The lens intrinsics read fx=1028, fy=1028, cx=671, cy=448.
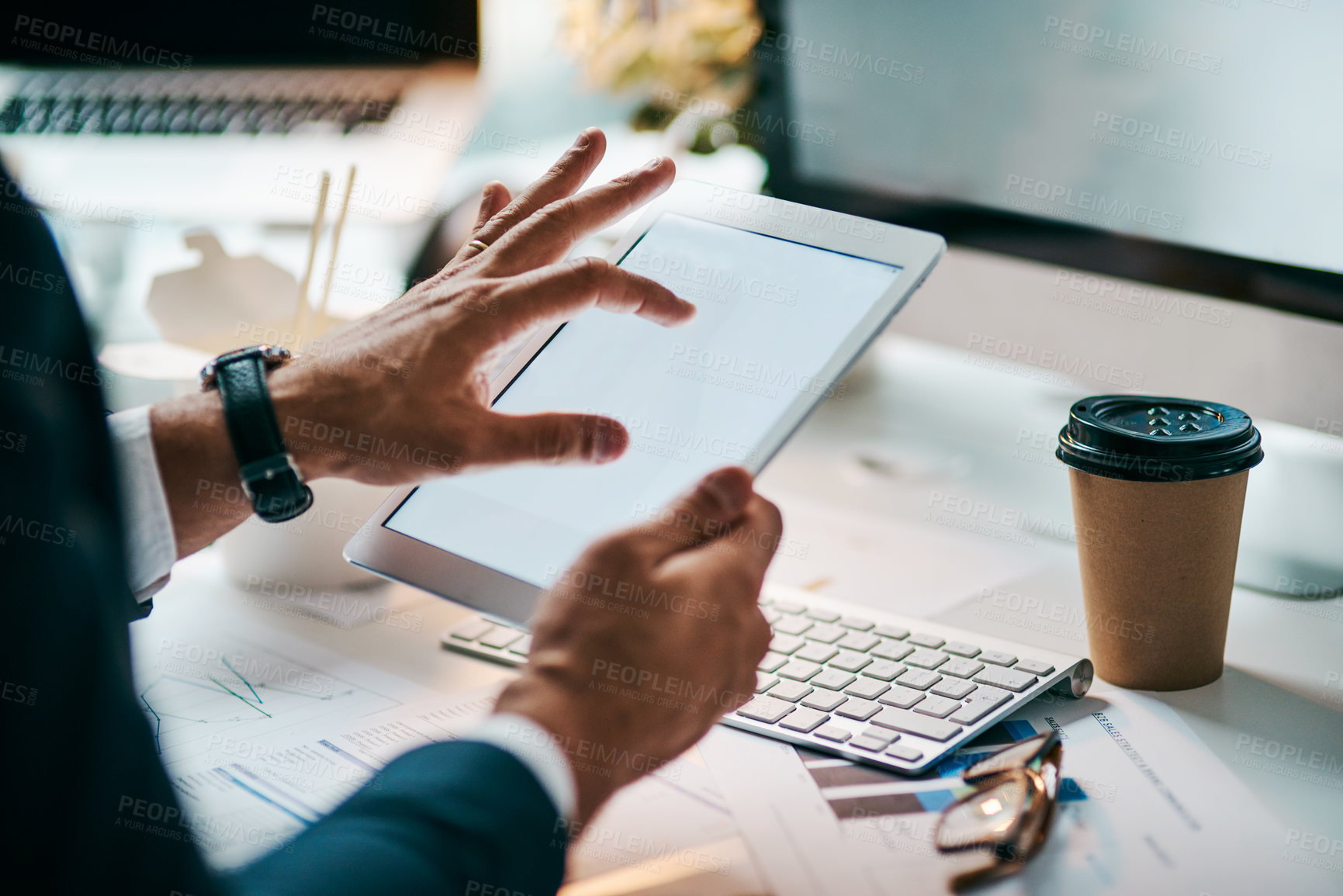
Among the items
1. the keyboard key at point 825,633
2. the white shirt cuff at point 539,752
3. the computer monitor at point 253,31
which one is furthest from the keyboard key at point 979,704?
the computer monitor at point 253,31

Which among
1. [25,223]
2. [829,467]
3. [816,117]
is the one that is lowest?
[829,467]

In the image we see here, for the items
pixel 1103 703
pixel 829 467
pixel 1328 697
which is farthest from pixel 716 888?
pixel 829 467

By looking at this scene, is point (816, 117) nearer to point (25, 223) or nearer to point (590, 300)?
point (590, 300)

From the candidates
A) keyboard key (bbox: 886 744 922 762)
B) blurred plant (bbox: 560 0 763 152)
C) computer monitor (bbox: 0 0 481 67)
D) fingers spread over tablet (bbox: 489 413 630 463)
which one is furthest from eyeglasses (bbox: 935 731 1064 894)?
computer monitor (bbox: 0 0 481 67)

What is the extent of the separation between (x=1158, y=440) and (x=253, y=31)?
4.47 ft

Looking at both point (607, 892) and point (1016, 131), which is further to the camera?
point (1016, 131)

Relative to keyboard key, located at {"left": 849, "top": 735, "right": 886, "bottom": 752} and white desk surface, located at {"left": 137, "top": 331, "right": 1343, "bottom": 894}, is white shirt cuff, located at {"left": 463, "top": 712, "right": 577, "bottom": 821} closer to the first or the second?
white desk surface, located at {"left": 137, "top": 331, "right": 1343, "bottom": 894}

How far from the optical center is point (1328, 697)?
2.02ft

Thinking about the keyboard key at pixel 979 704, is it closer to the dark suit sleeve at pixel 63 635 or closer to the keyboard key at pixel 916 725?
the keyboard key at pixel 916 725

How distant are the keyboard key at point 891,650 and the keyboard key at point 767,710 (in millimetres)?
75

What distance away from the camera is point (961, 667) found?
0.61 metres

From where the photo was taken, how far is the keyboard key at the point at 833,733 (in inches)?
21.7

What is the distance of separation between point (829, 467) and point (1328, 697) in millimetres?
→ 454

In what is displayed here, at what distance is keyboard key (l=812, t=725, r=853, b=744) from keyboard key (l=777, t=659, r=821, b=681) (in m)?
0.05
